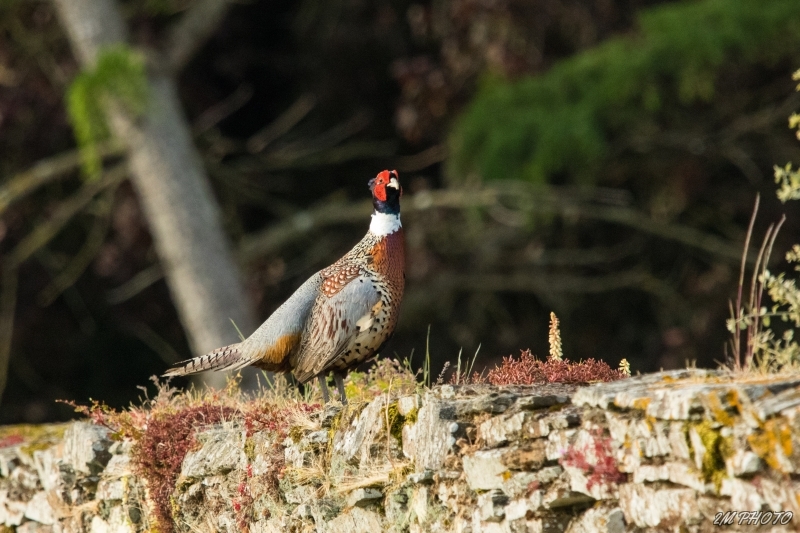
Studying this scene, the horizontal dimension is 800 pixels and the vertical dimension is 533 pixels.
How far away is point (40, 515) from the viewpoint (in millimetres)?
6582

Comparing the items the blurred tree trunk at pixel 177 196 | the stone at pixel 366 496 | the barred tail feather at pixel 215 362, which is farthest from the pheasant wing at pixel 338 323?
the blurred tree trunk at pixel 177 196

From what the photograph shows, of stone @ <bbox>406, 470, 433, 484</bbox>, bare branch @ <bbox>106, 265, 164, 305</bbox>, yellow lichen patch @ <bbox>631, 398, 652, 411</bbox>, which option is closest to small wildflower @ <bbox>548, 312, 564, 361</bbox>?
stone @ <bbox>406, 470, 433, 484</bbox>

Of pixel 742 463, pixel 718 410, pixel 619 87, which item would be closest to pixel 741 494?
pixel 742 463

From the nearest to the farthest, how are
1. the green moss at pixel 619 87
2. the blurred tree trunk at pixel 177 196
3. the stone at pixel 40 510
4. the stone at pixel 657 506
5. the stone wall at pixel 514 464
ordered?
the stone wall at pixel 514 464, the stone at pixel 657 506, the stone at pixel 40 510, the green moss at pixel 619 87, the blurred tree trunk at pixel 177 196

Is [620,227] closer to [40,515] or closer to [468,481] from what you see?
[40,515]

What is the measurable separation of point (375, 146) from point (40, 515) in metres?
8.35

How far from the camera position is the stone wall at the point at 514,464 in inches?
131

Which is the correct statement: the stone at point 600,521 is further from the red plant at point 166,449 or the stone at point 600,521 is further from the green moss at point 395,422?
the red plant at point 166,449

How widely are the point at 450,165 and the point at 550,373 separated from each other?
8188 mm

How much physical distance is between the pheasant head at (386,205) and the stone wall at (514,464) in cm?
104

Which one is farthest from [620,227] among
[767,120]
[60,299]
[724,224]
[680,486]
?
[680,486]

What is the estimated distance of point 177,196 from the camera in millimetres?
11945

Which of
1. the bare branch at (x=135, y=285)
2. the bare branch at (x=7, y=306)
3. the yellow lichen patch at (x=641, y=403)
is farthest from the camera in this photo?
the bare branch at (x=7, y=306)

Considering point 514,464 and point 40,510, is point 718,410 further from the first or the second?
point 40,510
